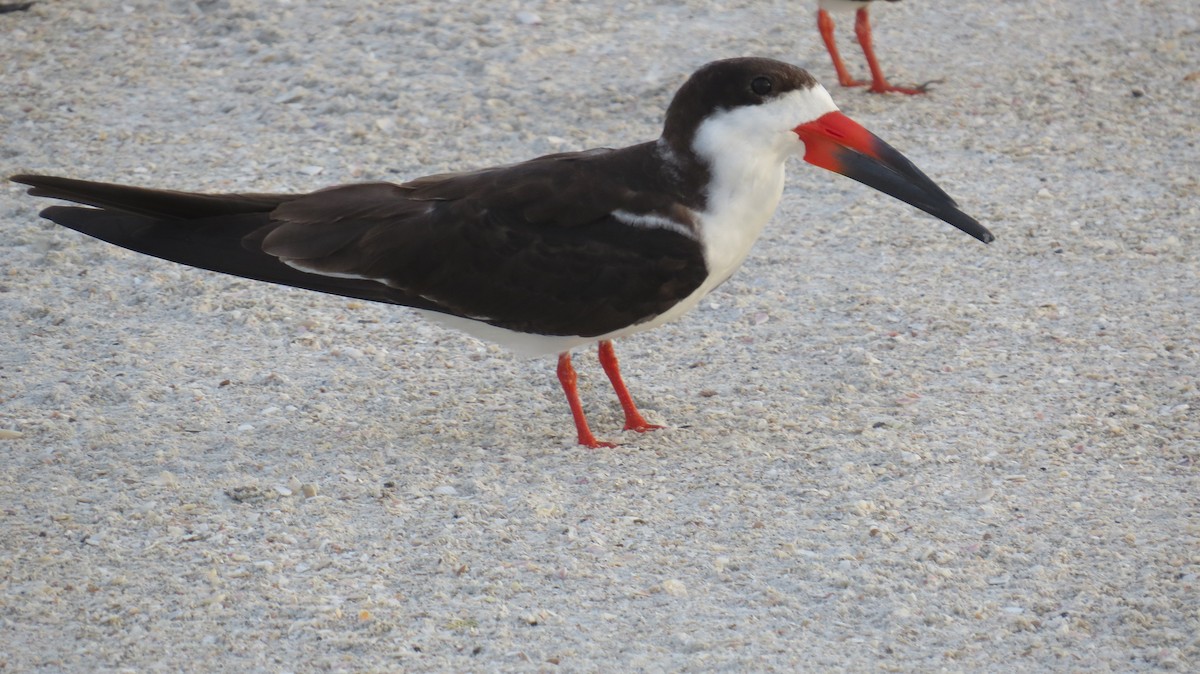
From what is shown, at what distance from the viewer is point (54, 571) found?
380 centimetres

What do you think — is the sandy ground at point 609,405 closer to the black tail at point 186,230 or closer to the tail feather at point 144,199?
the black tail at point 186,230

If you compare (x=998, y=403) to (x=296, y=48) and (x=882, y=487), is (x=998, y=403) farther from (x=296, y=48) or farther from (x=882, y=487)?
(x=296, y=48)

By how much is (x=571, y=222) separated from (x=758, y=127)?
0.66m

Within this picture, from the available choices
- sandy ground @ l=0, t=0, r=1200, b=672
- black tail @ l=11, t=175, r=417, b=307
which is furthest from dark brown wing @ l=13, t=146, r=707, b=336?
sandy ground @ l=0, t=0, r=1200, b=672

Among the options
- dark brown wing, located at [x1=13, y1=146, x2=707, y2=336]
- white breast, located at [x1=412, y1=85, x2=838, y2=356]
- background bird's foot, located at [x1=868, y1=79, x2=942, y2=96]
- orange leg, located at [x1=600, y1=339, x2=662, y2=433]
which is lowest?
background bird's foot, located at [x1=868, y1=79, x2=942, y2=96]

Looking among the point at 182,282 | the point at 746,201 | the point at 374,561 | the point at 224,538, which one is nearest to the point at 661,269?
the point at 746,201

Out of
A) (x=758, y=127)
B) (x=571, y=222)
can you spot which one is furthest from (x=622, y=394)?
(x=758, y=127)

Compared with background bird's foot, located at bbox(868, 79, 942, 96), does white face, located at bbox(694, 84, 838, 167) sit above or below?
above

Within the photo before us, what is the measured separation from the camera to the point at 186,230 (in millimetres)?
4496

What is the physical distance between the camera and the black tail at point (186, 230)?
442cm

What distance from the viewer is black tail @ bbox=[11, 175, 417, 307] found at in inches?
174

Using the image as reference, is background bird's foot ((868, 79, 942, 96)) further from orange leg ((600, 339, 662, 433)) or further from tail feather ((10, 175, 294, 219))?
tail feather ((10, 175, 294, 219))

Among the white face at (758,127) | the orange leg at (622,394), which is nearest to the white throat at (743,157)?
the white face at (758,127)

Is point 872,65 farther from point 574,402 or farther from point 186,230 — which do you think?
point 186,230
